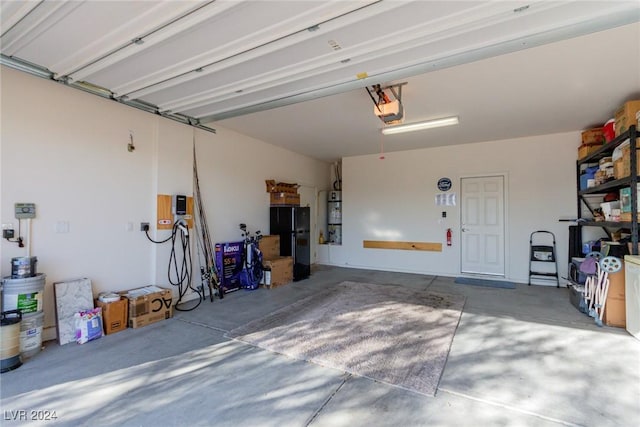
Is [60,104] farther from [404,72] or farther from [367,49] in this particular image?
[404,72]

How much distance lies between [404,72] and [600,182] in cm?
398

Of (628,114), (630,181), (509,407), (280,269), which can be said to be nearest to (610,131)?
(628,114)

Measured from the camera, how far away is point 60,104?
3195 millimetres

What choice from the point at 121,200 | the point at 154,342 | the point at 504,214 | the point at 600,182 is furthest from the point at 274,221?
the point at 600,182

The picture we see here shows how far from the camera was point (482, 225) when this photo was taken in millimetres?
6117

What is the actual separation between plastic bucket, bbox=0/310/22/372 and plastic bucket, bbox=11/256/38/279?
36 centimetres

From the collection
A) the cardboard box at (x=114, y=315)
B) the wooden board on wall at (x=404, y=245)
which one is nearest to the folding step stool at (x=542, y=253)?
the wooden board on wall at (x=404, y=245)

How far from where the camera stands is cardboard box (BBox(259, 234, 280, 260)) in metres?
5.78

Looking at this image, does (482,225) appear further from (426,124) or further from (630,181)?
(426,124)

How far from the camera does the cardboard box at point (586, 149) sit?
4781mm

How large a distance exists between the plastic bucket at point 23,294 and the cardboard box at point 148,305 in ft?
2.77

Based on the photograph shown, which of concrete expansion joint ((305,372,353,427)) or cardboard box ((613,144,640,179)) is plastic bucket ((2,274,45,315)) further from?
cardboard box ((613,144,640,179))

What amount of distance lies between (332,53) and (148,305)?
3.57 m

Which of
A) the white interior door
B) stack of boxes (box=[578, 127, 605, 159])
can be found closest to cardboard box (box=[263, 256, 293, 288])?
the white interior door
